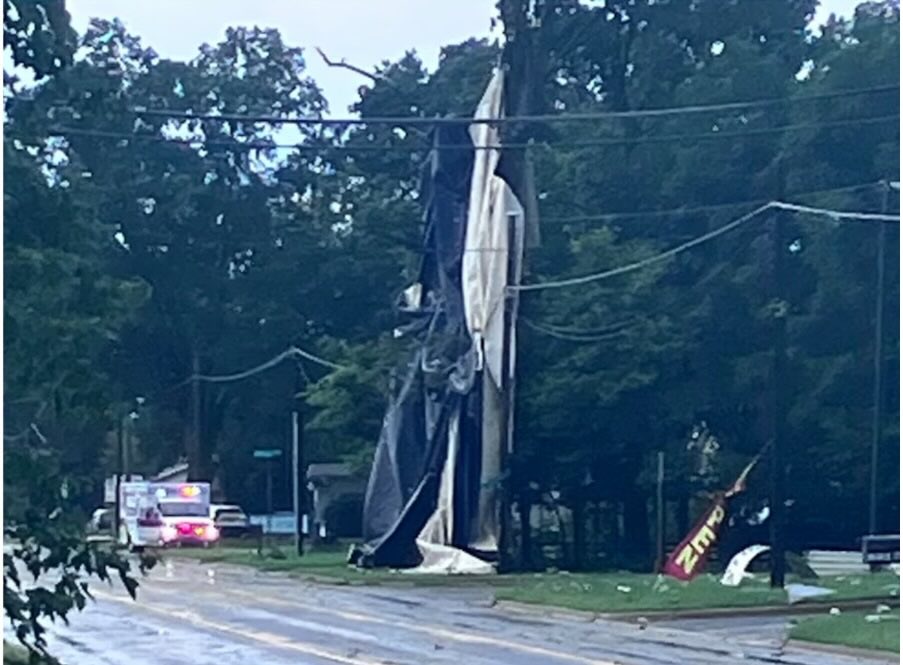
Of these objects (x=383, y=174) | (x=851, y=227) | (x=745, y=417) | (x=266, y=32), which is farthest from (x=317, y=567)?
(x=266, y=32)

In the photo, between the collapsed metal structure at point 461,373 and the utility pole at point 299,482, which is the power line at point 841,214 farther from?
the utility pole at point 299,482

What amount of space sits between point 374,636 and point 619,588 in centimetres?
917

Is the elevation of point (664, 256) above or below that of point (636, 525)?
above

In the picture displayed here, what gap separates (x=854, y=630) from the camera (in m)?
23.6

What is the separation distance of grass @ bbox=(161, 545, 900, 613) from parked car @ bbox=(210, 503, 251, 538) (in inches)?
756

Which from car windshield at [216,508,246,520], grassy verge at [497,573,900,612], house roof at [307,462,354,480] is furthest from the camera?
car windshield at [216,508,246,520]

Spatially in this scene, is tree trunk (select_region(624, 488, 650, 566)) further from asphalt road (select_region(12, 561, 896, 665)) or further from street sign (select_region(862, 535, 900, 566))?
street sign (select_region(862, 535, 900, 566))

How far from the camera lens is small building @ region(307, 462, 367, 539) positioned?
62656 millimetres

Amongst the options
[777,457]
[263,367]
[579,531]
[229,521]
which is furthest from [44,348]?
[263,367]

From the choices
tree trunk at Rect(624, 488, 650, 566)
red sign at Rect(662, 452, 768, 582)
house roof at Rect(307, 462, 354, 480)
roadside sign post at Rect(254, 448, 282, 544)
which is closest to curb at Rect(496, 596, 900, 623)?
red sign at Rect(662, 452, 768, 582)

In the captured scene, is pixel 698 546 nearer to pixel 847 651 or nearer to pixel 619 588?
pixel 619 588

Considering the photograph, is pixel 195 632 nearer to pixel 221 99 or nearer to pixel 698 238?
pixel 698 238

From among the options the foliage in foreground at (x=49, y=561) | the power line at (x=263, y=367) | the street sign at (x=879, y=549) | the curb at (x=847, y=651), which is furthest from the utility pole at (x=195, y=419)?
the foliage in foreground at (x=49, y=561)

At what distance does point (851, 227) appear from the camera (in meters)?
43.9
